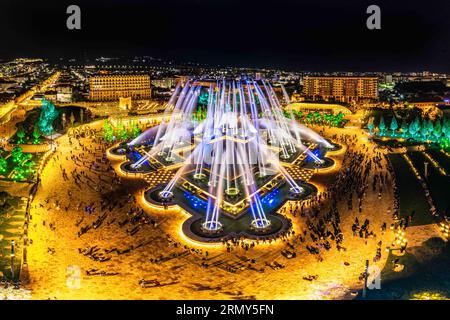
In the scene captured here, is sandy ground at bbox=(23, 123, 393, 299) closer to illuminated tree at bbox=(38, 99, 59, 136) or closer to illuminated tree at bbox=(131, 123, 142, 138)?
illuminated tree at bbox=(38, 99, 59, 136)

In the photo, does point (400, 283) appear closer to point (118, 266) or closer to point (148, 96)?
point (118, 266)

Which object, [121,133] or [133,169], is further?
[121,133]

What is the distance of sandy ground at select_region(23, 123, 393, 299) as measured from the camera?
22.5m

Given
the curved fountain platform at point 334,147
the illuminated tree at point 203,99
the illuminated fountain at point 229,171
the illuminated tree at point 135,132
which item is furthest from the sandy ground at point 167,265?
the illuminated tree at point 203,99

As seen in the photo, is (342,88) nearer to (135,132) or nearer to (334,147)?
(334,147)

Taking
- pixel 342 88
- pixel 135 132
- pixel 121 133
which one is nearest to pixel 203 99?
pixel 135 132

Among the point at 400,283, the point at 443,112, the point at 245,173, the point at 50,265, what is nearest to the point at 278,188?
the point at 245,173

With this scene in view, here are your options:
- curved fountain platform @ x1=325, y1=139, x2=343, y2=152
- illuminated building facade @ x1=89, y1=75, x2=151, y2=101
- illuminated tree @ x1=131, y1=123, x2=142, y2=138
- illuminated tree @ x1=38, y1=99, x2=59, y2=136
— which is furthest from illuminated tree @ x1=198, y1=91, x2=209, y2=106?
curved fountain platform @ x1=325, y1=139, x2=343, y2=152

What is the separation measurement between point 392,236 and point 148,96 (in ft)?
307

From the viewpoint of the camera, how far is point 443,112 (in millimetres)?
81562

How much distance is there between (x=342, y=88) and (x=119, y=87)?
64769 mm

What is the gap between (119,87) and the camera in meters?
109

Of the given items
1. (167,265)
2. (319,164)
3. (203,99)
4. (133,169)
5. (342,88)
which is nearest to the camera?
(167,265)

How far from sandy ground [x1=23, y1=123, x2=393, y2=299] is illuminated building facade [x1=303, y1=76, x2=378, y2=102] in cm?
9025
